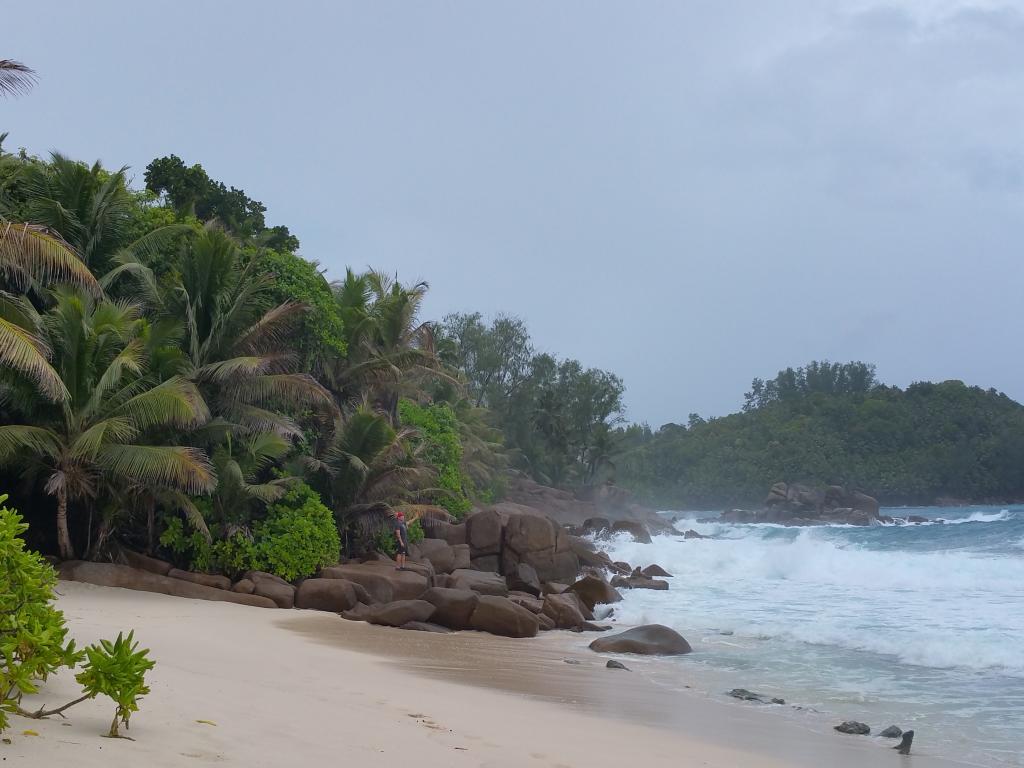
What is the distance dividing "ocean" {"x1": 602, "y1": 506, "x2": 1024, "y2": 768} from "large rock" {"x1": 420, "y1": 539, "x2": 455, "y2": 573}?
4382mm

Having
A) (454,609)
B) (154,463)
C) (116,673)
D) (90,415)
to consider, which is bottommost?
(454,609)

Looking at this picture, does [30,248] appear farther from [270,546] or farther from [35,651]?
[35,651]

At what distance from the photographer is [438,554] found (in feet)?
72.7

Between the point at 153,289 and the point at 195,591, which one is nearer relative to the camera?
the point at 195,591

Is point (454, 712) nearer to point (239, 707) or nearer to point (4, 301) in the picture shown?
point (239, 707)

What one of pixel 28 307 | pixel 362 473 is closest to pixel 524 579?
pixel 362 473

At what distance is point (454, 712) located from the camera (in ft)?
24.8

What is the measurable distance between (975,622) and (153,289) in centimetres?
1671

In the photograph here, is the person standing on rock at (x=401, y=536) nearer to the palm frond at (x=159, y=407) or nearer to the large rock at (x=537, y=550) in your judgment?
the large rock at (x=537, y=550)

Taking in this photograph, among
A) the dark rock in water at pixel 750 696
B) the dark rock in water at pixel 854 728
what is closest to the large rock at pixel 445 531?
the dark rock in water at pixel 750 696

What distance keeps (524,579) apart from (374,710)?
615 inches

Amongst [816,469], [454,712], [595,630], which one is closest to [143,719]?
[454,712]

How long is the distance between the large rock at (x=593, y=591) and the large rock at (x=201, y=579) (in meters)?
7.81

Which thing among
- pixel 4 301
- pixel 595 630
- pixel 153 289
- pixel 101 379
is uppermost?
pixel 153 289
